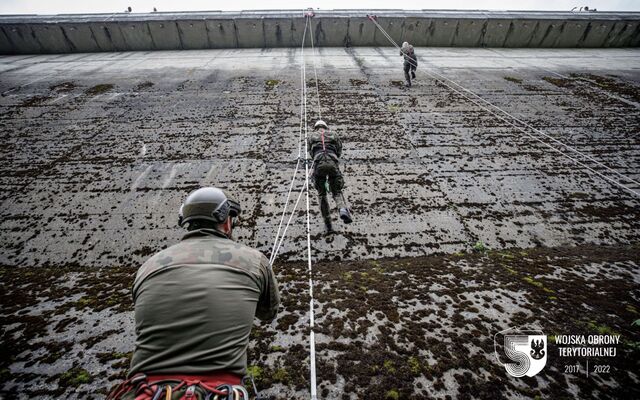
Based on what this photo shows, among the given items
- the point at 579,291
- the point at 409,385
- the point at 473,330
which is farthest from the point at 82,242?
the point at 579,291

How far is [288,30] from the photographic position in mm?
10117

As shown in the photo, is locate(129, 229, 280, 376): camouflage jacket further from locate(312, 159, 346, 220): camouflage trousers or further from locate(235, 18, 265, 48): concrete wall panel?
locate(235, 18, 265, 48): concrete wall panel

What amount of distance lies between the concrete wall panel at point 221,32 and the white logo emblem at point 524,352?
38.4 ft

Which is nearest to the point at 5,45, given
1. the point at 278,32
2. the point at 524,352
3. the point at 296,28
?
the point at 278,32

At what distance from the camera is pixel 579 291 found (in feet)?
8.18

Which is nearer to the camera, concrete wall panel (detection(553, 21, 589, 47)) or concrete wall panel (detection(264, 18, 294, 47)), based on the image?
concrete wall panel (detection(264, 18, 294, 47))

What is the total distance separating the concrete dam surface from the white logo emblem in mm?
67

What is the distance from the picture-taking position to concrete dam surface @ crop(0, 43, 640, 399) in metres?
1.94

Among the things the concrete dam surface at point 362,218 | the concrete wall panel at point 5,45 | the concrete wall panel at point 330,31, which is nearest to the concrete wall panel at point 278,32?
the concrete wall panel at point 330,31

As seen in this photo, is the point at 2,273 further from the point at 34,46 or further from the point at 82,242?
the point at 34,46

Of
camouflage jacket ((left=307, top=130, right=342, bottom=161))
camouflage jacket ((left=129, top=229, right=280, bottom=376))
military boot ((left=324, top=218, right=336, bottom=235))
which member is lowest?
military boot ((left=324, top=218, right=336, bottom=235))

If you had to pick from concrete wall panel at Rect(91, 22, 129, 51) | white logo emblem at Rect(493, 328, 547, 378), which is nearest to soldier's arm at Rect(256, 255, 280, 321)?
white logo emblem at Rect(493, 328, 547, 378)

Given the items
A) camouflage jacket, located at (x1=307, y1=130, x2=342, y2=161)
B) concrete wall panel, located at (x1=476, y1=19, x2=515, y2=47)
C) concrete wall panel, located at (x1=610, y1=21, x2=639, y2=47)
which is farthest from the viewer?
concrete wall panel, located at (x1=610, y1=21, x2=639, y2=47)

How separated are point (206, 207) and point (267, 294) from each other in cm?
62
